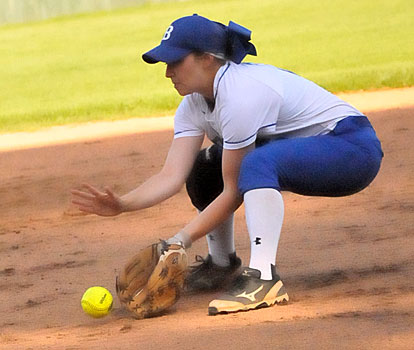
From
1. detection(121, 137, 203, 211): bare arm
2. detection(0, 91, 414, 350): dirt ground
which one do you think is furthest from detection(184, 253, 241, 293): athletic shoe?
detection(121, 137, 203, 211): bare arm

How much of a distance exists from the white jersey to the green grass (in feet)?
22.2

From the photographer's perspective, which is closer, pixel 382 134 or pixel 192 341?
pixel 192 341

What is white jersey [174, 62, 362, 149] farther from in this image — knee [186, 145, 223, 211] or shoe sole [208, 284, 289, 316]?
shoe sole [208, 284, 289, 316]

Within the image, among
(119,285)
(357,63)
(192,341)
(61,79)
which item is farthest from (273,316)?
(61,79)

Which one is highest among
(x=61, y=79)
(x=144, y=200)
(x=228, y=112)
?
(x=228, y=112)

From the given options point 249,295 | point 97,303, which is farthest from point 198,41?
point 97,303

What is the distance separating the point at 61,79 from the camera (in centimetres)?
1486

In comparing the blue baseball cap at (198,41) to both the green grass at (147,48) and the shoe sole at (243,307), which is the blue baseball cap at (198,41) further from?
the green grass at (147,48)

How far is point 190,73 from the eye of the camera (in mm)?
3752

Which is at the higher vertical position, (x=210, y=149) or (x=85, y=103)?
(x=210, y=149)

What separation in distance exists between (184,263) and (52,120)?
7559 mm

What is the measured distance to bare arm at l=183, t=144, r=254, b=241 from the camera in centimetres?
376

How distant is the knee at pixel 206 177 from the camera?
4.21 m

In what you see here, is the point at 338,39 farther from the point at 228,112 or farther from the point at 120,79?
the point at 228,112
